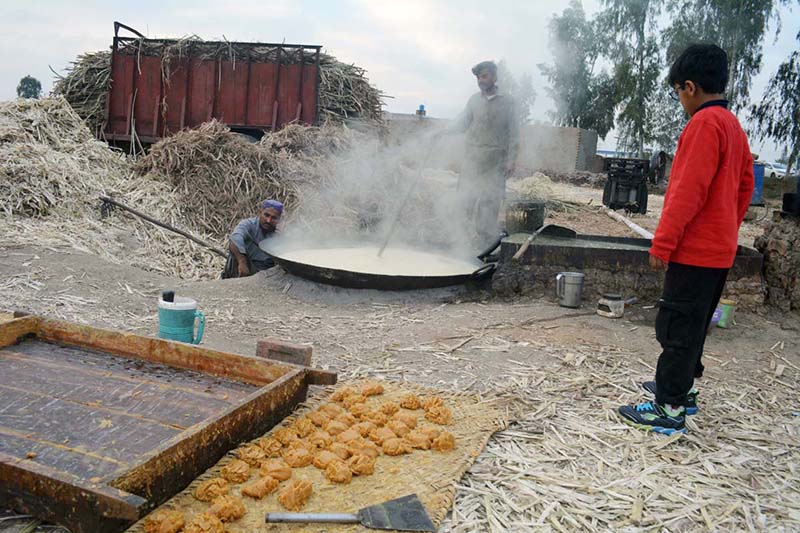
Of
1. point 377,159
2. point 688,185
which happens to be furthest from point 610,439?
point 377,159

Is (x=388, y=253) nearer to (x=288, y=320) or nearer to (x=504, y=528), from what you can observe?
(x=288, y=320)

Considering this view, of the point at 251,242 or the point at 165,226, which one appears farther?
the point at 165,226

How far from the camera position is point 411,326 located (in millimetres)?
4824

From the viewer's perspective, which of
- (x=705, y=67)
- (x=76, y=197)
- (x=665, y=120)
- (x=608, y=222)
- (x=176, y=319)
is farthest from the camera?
(x=665, y=120)

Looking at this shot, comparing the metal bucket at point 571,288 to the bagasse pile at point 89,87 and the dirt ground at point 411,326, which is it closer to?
the dirt ground at point 411,326

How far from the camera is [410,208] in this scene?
9.91 m

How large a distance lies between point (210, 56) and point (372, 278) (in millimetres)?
7963

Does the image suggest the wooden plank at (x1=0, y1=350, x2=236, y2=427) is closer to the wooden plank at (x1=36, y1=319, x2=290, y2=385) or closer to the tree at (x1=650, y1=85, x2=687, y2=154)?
the wooden plank at (x1=36, y1=319, x2=290, y2=385)

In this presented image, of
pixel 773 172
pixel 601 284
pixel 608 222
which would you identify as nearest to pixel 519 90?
pixel 608 222

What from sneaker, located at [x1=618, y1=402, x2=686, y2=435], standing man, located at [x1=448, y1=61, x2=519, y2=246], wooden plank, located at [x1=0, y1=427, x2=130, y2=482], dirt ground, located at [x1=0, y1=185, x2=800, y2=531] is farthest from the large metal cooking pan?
wooden plank, located at [x1=0, y1=427, x2=130, y2=482]

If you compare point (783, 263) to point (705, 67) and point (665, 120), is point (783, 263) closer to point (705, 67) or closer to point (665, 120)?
point (705, 67)

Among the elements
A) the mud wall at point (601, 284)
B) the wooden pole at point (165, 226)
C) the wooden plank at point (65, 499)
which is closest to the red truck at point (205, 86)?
the wooden pole at point (165, 226)

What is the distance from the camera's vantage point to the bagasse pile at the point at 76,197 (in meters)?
7.60

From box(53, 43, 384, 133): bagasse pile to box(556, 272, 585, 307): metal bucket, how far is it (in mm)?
7031
